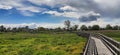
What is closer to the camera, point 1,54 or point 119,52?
point 119,52

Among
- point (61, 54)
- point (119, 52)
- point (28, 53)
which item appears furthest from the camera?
point (28, 53)

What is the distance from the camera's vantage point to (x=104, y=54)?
73.1 ft

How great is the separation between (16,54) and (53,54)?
695cm

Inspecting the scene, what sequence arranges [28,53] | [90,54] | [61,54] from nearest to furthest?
[90,54] < [61,54] < [28,53]

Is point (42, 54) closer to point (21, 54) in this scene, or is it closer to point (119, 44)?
point (21, 54)

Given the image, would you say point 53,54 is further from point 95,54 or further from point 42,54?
point 95,54

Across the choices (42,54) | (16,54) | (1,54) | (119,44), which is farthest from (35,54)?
(119,44)

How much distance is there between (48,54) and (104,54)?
11435 millimetres

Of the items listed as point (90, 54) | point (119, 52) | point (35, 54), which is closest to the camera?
point (119, 52)

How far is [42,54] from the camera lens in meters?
32.6

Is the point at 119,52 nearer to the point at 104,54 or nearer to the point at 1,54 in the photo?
the point at 104,54

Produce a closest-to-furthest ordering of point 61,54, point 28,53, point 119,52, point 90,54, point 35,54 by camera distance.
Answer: point 119,52
point 90,54
point 61,54
point 35,54
point 28,53

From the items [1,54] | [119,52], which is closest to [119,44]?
[119,52]

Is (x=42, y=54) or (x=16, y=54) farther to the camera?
(x=16, y=54)
